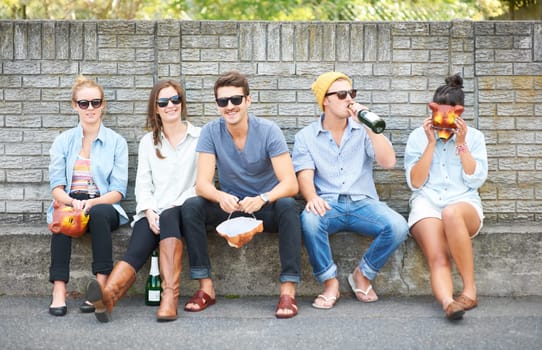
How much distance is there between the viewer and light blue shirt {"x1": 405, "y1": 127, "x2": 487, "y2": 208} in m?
4.73

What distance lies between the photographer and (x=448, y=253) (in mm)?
4637

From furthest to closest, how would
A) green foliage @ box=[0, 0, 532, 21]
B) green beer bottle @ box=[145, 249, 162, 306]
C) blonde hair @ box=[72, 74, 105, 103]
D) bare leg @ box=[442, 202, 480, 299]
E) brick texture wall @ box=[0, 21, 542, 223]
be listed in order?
green foliage @ box=[0, 0, 532, 21] → brick texture wall @ box=[0, 21, 542, 223] → blonde hair @ box=[72, 74, 105, 103] → green beer bottle @ box=[145, 249, 162, 306] → bare leg @ box=[442, 202, 480, 299]

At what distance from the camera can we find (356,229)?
4812 millimetres

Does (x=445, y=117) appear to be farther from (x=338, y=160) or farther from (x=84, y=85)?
(x=84, y=85)

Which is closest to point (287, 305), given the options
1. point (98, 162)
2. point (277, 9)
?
point (98, 162)

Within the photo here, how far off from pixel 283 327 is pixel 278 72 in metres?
2.03

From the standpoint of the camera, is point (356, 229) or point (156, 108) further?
point (156, 108)

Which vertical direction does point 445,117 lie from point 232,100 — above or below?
below

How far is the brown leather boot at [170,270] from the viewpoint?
436 cm

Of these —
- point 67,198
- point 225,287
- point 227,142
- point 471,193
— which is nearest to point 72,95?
point 67,198

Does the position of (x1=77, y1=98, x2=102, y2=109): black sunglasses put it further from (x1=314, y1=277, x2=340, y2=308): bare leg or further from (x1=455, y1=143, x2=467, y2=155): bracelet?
(x1=455, y1=143, x2=467, y2=155): bracelet

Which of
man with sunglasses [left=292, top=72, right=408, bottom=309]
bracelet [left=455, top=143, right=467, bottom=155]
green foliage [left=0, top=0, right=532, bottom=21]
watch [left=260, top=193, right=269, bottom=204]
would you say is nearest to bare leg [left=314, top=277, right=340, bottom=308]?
man with sunglasses [left=292, top=72, right=408, bottom=309]

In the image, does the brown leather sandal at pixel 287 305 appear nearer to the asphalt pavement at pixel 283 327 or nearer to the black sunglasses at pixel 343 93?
the asphalt pavement at pixel 283 327

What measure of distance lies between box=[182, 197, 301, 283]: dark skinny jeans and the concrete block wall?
1043 millimetres
